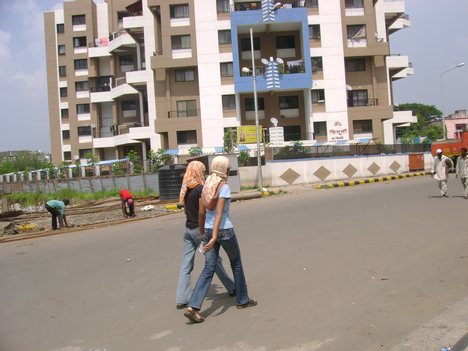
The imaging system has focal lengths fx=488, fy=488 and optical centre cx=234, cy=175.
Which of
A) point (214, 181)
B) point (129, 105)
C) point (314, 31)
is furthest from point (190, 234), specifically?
point (129, 105)

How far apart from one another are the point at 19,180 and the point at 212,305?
3907cm

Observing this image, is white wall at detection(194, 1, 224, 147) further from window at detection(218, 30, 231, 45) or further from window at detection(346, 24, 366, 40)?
window at detection(346, 24, 366, 40)

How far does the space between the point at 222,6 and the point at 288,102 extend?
391 inches

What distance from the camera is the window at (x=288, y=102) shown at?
141 ft

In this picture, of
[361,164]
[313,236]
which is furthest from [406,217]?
[361,164]

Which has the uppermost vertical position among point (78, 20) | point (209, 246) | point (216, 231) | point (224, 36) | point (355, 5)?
point (78, 20)

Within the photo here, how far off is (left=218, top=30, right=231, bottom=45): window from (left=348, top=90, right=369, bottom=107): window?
11.9 metres

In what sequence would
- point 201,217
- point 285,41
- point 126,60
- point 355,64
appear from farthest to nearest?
point 126,60 < point 355,64 < point 285,41 < point 201,217

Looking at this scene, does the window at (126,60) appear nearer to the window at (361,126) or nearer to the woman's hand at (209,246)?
the window at (361,126)

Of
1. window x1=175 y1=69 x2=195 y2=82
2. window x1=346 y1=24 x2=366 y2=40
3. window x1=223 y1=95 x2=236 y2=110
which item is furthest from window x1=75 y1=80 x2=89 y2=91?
window x1=346 y1=24 x2=366 y2=40

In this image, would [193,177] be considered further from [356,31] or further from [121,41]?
[121,41]

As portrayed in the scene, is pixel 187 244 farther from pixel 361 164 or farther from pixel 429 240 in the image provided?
pixel 361 164

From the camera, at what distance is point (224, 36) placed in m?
41.3

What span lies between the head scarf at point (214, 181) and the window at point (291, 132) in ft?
121
